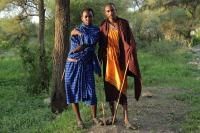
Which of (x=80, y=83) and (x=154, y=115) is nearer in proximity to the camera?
(x=80, y=83)

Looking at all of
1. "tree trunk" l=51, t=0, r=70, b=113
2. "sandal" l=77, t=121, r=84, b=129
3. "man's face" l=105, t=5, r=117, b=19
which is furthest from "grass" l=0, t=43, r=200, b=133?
"man's face" l=105, t=5, r=117, b=19

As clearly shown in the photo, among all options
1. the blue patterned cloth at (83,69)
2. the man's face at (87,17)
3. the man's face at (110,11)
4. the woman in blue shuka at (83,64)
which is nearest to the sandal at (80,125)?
the woman in blue shuka at (83,64)

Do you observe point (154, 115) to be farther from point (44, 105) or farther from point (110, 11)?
point (44, 105)

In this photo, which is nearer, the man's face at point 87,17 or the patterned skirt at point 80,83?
the man's face at point 87,17

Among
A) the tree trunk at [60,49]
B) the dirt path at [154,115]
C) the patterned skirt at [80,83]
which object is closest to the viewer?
the dirt path at [154,115]

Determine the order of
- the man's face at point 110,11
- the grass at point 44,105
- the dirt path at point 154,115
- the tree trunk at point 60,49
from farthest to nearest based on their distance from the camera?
the tree trunk at point 60,49
the grass at point 44,105
the dirt path at point 154,115
the man's face at point 110,11

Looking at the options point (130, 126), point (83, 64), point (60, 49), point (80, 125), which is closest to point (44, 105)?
point (60, 49)

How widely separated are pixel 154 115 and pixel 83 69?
1.94 metres

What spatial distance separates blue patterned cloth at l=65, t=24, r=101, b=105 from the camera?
27.4ft

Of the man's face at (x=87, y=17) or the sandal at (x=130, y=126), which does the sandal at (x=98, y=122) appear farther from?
the man's face at (x=87, y=17)

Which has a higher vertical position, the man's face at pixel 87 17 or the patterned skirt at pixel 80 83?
the man's face at pixel 87 17

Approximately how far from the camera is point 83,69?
8.46 meters

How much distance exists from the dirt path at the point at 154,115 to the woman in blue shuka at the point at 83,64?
0.52 metres

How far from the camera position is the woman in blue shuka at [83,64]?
8352mm
